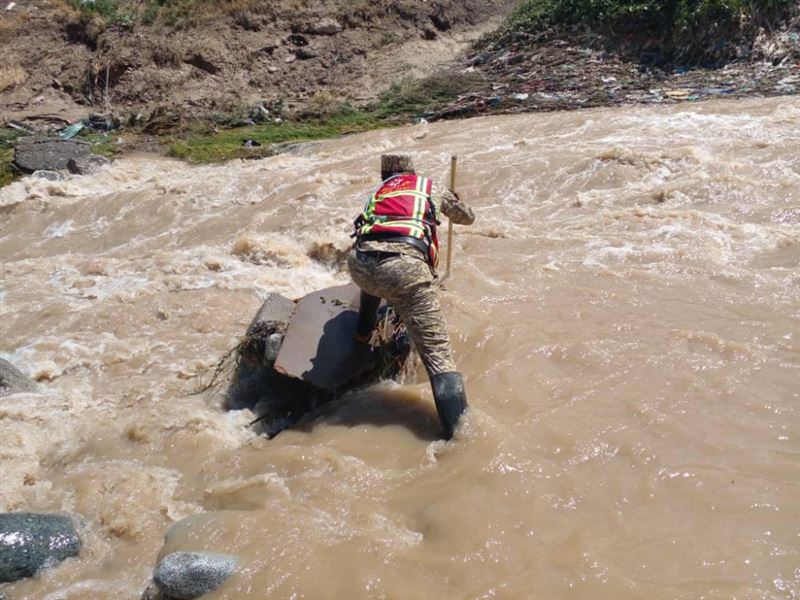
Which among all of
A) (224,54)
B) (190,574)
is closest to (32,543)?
(190,574)

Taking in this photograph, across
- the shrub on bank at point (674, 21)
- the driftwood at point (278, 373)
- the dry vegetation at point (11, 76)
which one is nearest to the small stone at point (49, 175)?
the dry vegetation at point (11, 76)

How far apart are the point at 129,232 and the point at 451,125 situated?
6.32 m

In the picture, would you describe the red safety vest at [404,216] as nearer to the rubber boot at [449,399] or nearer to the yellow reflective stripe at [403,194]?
the yellow reflective stripe at [403,194]

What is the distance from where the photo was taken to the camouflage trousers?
429cm

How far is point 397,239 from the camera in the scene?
14.4 feet

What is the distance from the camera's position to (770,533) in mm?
3154

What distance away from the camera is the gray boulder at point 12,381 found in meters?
5.77

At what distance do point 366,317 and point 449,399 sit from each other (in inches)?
44.2

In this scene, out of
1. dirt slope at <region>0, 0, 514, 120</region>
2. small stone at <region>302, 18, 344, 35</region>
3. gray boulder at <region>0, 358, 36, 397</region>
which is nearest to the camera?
gray boulder at <region>0, 358, 36, 397</region>

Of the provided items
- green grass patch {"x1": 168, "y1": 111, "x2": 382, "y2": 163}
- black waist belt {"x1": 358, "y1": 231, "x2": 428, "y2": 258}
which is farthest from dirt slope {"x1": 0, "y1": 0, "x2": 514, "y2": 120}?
black waist belt {"x1": 358, "y1": 231, "x2": 428, "y2": 258}

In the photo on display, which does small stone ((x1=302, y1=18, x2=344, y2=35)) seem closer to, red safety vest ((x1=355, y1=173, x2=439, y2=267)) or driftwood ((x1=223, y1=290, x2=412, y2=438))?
driftwood ((x1=223, y1=290, x2=412, y2=438))

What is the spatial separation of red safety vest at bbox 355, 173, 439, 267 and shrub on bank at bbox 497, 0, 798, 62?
12.5 meters

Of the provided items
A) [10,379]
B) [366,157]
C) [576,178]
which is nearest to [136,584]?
[10,379]

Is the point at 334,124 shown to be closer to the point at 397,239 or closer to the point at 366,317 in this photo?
the point at 366,317
